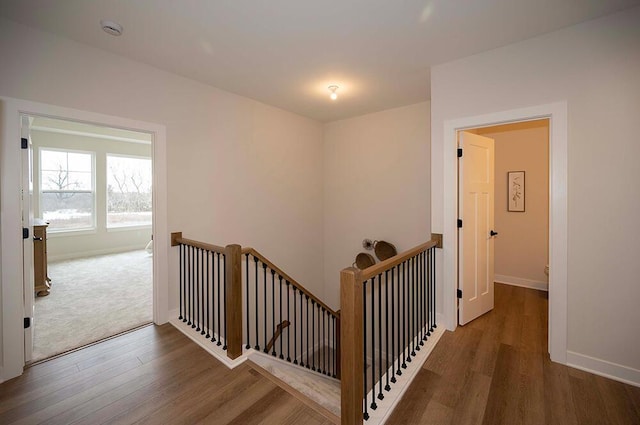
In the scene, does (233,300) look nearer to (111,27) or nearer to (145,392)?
(145,392)

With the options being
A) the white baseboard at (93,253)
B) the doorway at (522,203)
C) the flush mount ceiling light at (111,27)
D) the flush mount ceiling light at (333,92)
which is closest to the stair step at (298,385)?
the flush mount ceiling light at (111,27)

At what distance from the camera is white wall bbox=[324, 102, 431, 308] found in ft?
13.4

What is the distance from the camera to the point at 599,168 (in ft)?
7.02

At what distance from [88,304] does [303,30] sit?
4211 mm

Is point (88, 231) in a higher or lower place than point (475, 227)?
lower

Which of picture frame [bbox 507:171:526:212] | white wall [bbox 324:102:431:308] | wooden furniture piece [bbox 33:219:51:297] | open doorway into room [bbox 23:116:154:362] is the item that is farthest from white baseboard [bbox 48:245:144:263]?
picture frame [bbox 507:171:526:212]

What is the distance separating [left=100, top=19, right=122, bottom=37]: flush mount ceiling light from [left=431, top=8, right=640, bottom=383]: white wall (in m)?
3.31

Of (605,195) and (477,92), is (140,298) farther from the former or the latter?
(605,195)

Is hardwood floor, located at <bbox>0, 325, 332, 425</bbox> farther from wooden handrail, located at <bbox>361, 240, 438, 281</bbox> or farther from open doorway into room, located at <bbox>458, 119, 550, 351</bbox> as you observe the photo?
open doorway into room, located at <bbox>458, 119, 550, 351</bbox>

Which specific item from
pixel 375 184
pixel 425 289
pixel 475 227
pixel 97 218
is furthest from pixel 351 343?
pixel 97 218

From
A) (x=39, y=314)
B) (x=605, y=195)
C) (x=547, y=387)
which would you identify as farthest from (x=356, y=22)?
(x=39, y=314)

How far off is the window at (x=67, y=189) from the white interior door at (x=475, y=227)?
7.93 m

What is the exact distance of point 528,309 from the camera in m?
3.41

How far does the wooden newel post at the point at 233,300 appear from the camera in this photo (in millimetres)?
2385
